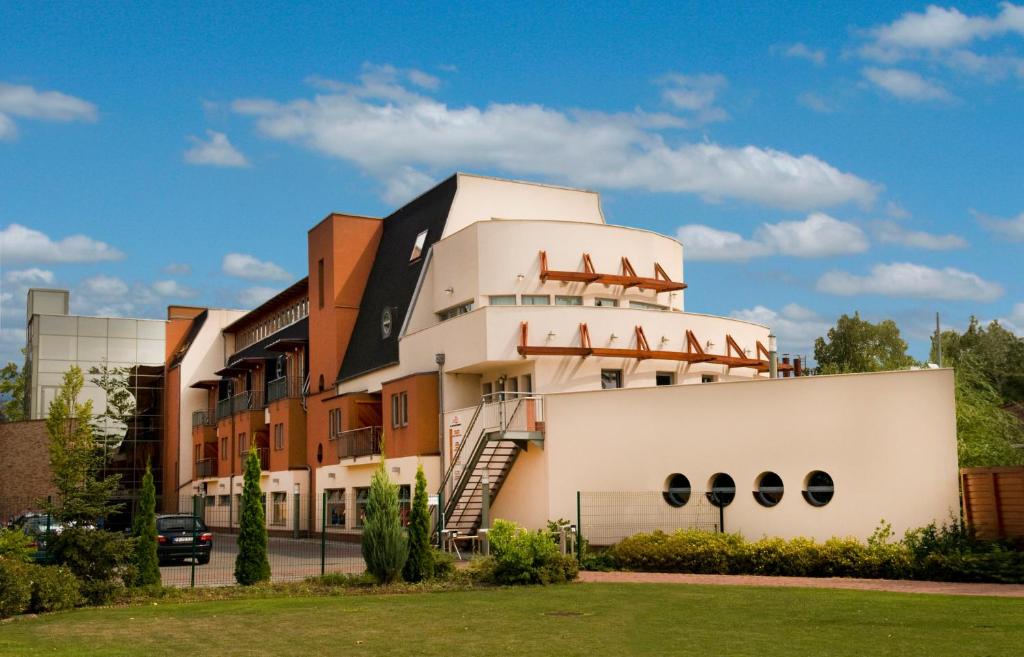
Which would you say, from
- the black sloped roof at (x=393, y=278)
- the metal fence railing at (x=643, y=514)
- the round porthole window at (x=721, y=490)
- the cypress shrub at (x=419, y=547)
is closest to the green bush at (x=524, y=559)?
the cypress shrub at (x=419, y=547)

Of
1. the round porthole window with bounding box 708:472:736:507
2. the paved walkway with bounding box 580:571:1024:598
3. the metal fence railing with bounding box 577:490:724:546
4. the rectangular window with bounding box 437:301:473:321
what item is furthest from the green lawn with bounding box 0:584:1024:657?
the rectangular window with bounding box 437:301:473:321

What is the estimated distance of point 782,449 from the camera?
1029 inches

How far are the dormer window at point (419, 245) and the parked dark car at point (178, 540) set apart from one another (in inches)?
530

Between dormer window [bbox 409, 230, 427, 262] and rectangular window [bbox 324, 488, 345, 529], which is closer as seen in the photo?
dormer window [bbox 409, 230, 427, 262]

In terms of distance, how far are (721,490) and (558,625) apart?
470 inches

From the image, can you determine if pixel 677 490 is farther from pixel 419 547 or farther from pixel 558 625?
pixel 558 625

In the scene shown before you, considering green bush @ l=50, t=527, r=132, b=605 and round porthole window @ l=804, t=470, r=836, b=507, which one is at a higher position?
round porthole window @ l=804, t=470, r=836, b=507

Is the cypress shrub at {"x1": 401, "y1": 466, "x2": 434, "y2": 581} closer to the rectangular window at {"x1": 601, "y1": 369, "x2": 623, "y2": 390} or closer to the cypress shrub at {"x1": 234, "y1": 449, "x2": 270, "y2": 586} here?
the cypress shrub at {"x1": 234, "y1": 449, "x2": 270, "y2": 586}

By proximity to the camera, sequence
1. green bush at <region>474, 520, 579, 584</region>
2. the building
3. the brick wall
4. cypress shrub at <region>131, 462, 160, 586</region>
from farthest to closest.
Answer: the brick wall, the building, cypress shrub at <region>131, 462, 160, 586</region>, green bush at <region>474, 520, 579, 584</region>

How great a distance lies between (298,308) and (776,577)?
37266 millimetres

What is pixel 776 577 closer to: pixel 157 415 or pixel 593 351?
pixel 593 351

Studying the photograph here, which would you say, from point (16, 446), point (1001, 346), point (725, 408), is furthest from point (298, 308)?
point (1001, 346)

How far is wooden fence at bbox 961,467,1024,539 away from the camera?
71.3ft

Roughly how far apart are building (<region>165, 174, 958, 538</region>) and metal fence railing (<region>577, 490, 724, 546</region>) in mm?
166
